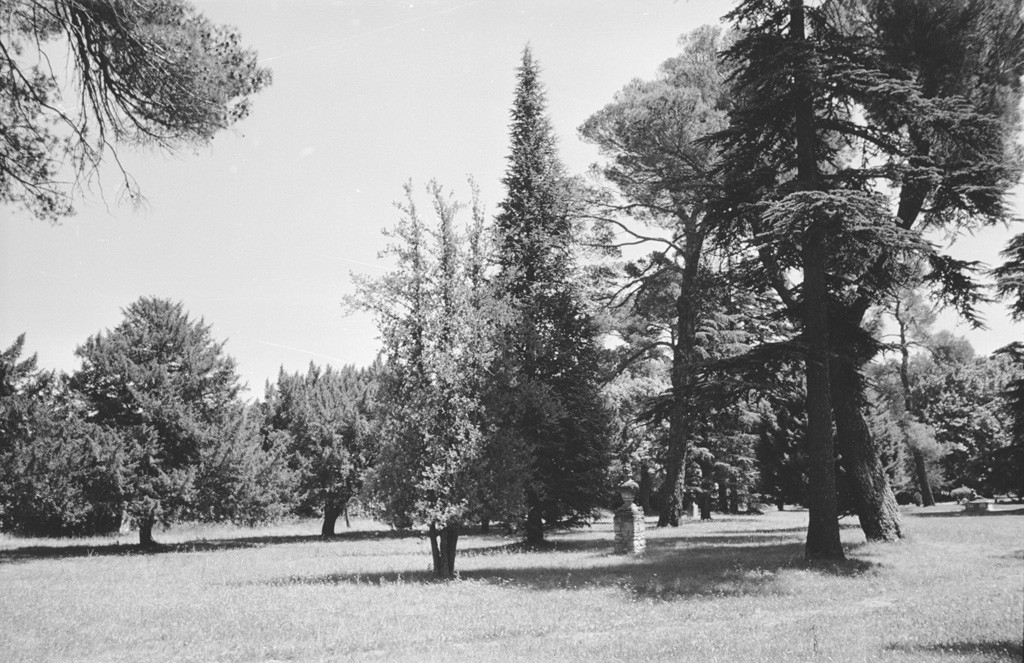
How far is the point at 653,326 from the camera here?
1508 inches

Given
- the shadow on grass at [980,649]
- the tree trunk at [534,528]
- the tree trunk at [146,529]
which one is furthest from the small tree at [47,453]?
the shadow on grass at [980,649]

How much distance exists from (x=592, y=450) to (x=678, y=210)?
10.5 m

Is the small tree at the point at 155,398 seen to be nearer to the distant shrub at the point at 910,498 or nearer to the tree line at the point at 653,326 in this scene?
the tree line at the point at 653,326

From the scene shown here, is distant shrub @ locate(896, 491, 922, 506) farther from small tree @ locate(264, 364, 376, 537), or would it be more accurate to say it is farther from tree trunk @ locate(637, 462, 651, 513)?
small tree @ locate(264, 364, 376, 537)

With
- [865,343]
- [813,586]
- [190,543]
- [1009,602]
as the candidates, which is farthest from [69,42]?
[190,543]

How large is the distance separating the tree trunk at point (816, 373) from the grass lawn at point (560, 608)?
33.5 inches

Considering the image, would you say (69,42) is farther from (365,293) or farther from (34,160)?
(365,293)

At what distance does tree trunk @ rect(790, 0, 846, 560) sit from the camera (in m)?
15.1

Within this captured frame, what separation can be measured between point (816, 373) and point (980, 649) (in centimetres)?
1049

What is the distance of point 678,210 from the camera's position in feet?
85.1

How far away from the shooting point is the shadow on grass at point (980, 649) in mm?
5344

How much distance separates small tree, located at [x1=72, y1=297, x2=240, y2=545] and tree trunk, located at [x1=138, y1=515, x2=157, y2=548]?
48 mm

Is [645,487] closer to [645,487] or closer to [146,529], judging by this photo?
[645,487]

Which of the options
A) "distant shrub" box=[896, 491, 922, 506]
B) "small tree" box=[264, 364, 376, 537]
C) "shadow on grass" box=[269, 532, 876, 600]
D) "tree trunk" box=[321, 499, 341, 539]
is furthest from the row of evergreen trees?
"distant shrub" box=[896, 491, 922, 506]
